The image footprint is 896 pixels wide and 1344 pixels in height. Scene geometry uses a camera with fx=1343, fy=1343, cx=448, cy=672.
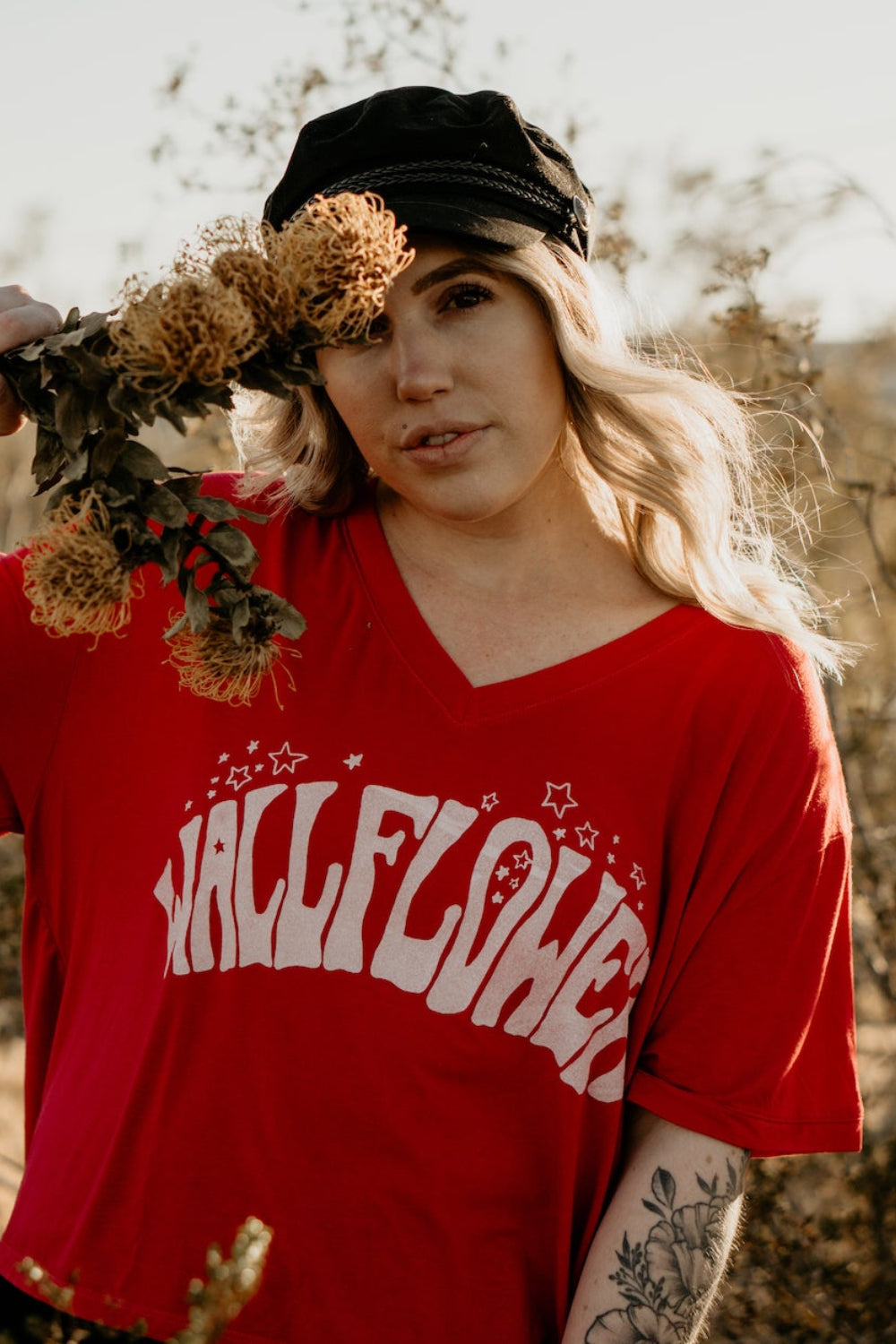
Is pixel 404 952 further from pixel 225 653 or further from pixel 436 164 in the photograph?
pixel 436 164

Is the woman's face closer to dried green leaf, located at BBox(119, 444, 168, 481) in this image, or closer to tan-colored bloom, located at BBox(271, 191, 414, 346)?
tan-colored bloom, located at BBox(271, 191, 414, 346)

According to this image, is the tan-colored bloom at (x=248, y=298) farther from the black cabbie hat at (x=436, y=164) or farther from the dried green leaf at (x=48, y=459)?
the black cabbie hat at (x=436, y=164)

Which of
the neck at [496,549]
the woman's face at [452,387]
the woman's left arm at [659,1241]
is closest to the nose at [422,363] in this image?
the woman's face at [452,387]

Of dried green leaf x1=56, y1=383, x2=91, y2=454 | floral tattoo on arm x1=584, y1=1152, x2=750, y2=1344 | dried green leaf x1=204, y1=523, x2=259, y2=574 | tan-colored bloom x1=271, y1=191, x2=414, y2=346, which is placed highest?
tan-colored bloom x1=271, y1=191, x2=414, y2=346

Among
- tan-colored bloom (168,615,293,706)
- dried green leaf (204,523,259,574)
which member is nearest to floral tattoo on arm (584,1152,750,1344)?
tan-colored bloom (168,615,293,706)

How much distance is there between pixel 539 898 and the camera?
1.78 metres

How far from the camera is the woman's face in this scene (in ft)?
5.75

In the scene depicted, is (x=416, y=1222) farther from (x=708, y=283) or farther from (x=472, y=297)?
(x=708, y=283)

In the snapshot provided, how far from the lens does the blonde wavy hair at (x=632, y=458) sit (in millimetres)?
1923

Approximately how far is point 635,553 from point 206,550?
807 millimetres

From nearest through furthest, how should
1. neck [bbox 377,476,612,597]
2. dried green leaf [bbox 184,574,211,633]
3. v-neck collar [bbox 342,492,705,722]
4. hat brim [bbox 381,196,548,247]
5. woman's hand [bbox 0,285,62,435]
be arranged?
1. dried green leaf [bbox 184,574,211,633]
2. woman's hand [bbox 0,285,62,435]
3. hat brim [bbox 381,196,548,247]
4. v-neck collar [bbox 342,492,705,722]
5. neck [bbox 377,476,612,597]

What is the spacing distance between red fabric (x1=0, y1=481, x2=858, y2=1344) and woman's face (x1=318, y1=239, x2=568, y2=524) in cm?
24

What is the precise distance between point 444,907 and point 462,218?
89cm

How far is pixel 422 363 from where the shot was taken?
1.74m
